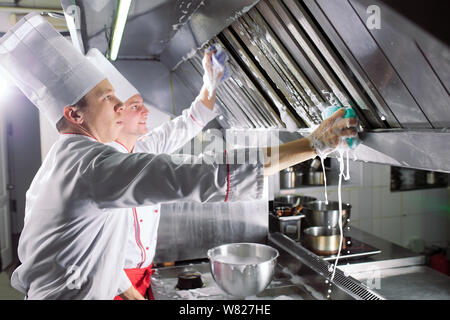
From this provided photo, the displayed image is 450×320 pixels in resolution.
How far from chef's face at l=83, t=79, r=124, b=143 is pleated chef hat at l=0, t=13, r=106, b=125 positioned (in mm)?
43

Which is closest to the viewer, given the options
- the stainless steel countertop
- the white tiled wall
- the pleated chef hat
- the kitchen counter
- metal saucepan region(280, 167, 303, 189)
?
the pleated chef hat

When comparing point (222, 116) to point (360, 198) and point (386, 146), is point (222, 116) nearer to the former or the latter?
point (386, 146)

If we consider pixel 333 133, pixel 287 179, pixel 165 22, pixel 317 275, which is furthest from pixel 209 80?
pixel 287 179

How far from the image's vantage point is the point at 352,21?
2.48 feet

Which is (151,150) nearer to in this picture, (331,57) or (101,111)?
(101,111)

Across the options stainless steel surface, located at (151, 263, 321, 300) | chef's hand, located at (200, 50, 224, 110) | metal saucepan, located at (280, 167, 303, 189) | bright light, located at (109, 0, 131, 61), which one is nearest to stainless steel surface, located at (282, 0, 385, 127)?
bright light, located at (109, 0, 131, 61)

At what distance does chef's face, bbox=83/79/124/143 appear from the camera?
1.28 metres

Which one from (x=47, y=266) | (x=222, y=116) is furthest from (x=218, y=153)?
(x=222, y=116)

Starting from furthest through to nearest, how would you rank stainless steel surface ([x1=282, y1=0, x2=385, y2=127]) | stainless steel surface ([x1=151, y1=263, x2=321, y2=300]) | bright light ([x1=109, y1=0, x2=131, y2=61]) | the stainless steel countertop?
1. the stainless steel countertop
2. stainless steel surface ([x1=151, y1=263, x2=321, y2=300])
3. bright light ([x1=109, y1=0, x2=131, y2=61])
4. stainless steel surface ([x1=282, y1=0, x2=385, y2=127])

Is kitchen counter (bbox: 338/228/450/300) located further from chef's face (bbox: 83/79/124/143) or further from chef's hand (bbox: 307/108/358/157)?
chef's face (bbox: 83/79/124/143)

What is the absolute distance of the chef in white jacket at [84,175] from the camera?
948mm

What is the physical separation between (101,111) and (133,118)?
324 millimetres

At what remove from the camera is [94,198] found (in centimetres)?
105
